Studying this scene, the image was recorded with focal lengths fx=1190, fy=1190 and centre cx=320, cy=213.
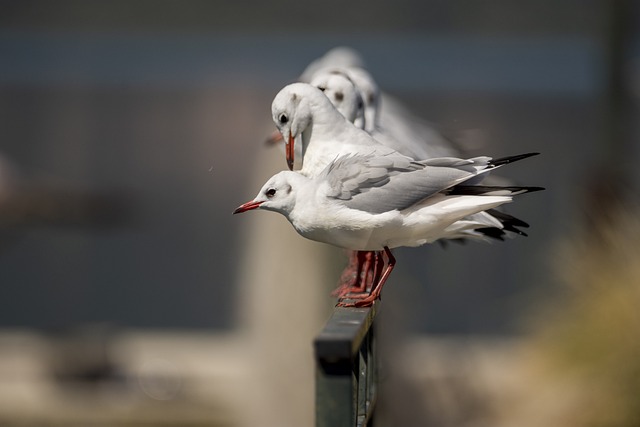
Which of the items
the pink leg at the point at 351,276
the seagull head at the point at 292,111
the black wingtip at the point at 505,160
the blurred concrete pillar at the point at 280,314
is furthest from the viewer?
the blurred concrete pillar at the point at 280,314

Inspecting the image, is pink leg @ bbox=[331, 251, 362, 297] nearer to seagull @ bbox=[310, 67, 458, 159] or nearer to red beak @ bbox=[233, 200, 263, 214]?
seagull @ bbox=[310, 67, 458, 159]

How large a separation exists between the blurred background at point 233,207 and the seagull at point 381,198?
17.9ft

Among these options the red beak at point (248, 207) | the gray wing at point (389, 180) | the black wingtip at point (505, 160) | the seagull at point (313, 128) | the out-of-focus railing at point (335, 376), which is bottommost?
the out-of-focus railing at point (335, 376)

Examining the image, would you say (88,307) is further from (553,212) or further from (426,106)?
(553,212)

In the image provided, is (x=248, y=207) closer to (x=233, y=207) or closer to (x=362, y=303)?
(x=362, y=303)

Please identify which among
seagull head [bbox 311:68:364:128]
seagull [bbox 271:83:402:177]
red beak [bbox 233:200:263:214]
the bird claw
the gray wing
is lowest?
the bird claw

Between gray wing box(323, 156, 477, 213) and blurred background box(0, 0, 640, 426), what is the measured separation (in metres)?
5.47

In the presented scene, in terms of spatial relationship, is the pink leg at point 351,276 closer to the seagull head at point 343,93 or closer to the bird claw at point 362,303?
the bird claw at point 362,303

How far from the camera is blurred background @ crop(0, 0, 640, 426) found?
797 centimetres

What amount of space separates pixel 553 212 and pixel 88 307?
4998mm

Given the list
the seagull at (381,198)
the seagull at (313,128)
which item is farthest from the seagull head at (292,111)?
the seagull at (381,198)

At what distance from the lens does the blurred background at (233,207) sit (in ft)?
26.2

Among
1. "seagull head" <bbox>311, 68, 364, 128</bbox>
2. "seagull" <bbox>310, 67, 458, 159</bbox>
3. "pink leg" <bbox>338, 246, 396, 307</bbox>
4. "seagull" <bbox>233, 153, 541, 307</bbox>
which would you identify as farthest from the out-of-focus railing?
"seagull head" <bbox>311, 68, 364, 128</bbox>

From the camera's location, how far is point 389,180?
2.16 m
